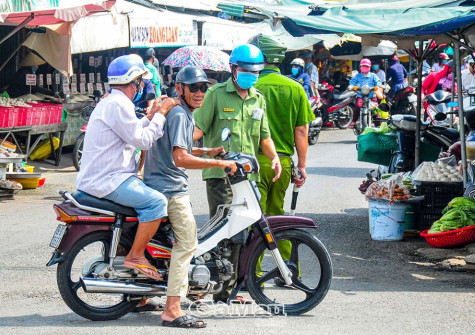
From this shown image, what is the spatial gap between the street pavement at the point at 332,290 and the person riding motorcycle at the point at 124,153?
0.73 meters

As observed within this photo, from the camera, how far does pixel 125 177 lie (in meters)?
6.00

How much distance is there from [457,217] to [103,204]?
4374mm

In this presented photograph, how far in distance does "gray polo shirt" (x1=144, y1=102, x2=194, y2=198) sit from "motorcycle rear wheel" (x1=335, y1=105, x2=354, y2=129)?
688 inches

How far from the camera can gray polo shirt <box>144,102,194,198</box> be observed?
6.04 m

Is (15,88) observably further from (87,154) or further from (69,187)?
(87,154)

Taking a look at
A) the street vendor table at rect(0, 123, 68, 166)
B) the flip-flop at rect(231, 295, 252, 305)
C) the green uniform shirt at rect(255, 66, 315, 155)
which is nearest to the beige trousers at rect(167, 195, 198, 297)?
the flip-flop at rect(231, 295, 252, 305)

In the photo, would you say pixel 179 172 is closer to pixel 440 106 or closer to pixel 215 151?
pixel 215 151

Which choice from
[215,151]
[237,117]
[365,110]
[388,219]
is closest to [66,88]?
[365,110]

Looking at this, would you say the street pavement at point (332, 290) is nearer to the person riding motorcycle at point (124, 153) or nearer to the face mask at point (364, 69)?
the person riding motorcycle at point (124, 153)

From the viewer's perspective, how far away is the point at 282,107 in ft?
24.5

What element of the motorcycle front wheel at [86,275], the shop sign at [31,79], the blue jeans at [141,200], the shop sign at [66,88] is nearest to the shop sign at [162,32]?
the shop sign at [66,88]

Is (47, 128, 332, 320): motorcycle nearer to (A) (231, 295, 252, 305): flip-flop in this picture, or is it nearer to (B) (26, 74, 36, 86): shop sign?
(A) (231, 295, 252, 305): flip-flop

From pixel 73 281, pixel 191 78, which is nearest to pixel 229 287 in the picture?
pixel 73 281

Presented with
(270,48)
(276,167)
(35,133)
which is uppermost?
(270,48)
